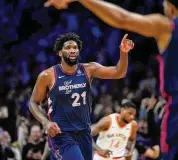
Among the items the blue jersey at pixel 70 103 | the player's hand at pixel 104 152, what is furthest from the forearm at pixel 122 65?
the player's hand at pixel 104 152

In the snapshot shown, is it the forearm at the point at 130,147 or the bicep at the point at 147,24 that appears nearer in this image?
the bicep at the point at 147,24

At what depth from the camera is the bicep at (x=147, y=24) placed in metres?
3.45

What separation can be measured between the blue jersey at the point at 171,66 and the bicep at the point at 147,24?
0.34 ft

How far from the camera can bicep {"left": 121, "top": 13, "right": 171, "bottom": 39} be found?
3449 mm

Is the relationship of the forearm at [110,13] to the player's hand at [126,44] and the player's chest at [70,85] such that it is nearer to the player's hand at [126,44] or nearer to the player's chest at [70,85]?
the player's hand at [126,44]

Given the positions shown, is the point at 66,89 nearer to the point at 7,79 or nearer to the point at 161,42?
the point at 161,42

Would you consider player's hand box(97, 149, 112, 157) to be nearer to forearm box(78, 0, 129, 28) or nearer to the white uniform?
the white uniform

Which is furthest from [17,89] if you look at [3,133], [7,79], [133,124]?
[133,124]

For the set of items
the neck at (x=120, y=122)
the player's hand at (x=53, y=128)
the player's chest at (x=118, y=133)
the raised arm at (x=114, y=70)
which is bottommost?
the player's chest at (x=118, y=133)

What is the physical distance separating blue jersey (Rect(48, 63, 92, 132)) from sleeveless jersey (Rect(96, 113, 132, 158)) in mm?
2038

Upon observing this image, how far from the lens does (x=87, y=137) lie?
6332 mm

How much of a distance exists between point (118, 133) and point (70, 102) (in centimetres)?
232

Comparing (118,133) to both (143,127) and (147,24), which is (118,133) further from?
(147,24)

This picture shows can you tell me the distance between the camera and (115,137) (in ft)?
27.8
